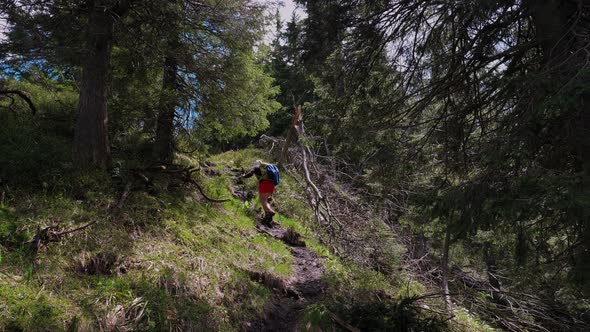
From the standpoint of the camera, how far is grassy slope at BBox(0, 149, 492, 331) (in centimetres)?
336

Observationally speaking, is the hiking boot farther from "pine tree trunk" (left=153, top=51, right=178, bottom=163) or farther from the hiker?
"pine tree trunk" (left=153, top=51, right=178, bottom=163)

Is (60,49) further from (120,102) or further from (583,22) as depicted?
(583,22)

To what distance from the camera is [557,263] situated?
4.65m

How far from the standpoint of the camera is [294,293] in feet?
19.7

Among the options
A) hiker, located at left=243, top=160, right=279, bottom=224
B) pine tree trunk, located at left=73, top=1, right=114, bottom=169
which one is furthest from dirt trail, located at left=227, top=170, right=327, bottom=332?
pine tree trunk, located at left=73, top=1, right=114, bottom=169

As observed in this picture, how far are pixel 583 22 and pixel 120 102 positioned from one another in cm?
754

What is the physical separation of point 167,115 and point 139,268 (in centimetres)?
366

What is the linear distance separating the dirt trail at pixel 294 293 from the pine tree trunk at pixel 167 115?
290 cm

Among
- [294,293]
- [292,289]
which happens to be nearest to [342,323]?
[294,293]

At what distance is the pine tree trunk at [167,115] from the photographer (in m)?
6.31

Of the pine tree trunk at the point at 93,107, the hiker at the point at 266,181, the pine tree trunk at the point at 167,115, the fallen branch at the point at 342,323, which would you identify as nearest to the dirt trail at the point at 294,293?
the hiker at the point at 266,181

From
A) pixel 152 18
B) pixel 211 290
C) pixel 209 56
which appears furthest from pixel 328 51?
pixel 211 290

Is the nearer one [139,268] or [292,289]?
[139,268]

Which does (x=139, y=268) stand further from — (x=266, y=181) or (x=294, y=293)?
(x=266, y=181)
